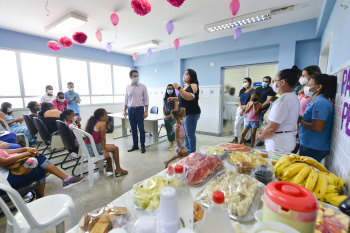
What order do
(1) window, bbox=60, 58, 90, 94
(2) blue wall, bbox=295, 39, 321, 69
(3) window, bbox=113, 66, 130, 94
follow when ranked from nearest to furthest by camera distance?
(2) blue wall, bbox=295, 39, 321, 69 < (1) window, bbox=60, 58, 90, 94 < (3) window, bbox=113, 66, 130, 94

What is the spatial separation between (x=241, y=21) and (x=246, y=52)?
3.84ft

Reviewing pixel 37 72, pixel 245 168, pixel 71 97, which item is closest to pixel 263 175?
pixel 245 168

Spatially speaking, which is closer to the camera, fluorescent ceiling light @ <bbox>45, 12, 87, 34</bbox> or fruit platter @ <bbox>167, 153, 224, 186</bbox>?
fruit platter @ <bbox>167, 153, 224, 186</bbox>

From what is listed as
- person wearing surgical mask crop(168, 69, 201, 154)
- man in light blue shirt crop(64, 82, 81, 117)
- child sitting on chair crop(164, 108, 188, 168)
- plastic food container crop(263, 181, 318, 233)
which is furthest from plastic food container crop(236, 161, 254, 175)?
man in light blue shirt crop(64, 82, 81, 117)

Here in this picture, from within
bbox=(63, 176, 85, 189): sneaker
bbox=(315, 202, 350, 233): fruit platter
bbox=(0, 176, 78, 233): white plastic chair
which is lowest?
bbox=(63, 176, 85, 189): sneaker

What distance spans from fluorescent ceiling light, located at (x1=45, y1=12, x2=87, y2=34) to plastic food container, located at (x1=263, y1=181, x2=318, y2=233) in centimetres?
424

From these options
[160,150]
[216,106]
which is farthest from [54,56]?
[216,106]

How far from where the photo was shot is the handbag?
1.54 meters

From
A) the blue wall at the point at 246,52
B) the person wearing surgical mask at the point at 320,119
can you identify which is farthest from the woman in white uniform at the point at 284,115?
the blue wall at the point at 246,52

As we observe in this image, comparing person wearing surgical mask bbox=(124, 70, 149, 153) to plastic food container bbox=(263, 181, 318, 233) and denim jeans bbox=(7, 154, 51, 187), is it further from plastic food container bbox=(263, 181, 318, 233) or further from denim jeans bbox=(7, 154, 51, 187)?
plastic food container bbox=(263, 181, 318, 233)

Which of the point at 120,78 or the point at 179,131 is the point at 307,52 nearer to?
the point at 179,131

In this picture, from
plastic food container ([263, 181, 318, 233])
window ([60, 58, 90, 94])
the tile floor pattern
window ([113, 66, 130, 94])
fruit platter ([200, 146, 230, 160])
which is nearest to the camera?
plastic food container ([263, 181, 318, 233])

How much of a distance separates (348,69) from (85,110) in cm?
656

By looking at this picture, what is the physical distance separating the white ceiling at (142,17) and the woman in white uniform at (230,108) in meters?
1.72
